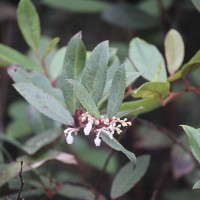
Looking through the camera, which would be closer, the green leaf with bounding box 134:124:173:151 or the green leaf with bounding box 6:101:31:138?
the green leaf with bounding box 134:124:173:151

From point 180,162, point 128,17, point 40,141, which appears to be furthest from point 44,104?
point 128,17

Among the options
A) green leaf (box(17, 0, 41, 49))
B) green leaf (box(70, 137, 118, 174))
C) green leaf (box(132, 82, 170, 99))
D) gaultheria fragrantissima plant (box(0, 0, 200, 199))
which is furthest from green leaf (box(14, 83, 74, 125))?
green leaf (box(70, 137, 118, 174))

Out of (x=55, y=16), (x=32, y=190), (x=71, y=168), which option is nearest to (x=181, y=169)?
(x=32, y=190)

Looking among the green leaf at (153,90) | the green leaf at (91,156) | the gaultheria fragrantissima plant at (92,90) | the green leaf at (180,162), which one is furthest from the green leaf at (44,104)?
the green leaf at (91,156)

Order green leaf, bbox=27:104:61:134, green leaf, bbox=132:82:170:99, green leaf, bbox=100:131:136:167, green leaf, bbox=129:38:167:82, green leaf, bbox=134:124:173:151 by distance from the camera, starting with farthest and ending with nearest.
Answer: green leaf, bbox=134:124:173:151
green leaf, bbox=27:104:61:134
green leaf, bbox=129:38:167:82
green leaf, bbox=132:82:170:99
green leaf, bbox=100:131:136:167

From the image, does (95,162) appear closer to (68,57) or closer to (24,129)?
(24,129)

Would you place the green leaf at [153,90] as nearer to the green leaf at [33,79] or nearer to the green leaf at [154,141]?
the green leaf at [33,79]

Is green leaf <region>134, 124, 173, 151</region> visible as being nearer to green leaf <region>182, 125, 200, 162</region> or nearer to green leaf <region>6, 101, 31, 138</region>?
green leaf <region>6, 101, 31, 138</region>
